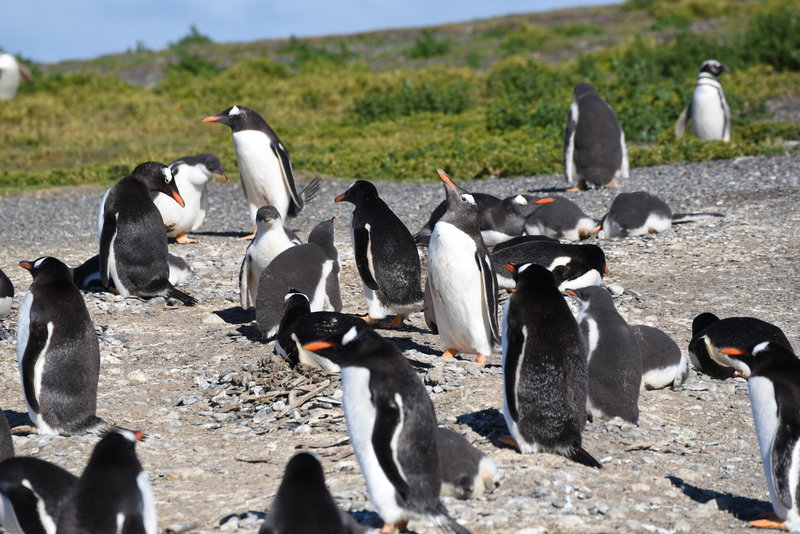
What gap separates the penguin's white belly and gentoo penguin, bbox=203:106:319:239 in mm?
4193

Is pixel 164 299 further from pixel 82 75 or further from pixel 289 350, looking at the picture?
pixel 82 75

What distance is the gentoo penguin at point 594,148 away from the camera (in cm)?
1194

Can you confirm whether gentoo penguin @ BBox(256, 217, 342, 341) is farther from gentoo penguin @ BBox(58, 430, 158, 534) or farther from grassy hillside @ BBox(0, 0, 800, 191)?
grassy hillside @ BBox(0, 0, 800, 191)

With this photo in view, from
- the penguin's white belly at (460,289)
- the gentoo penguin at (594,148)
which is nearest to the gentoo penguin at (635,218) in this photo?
the gentoo penguin at (594,148)

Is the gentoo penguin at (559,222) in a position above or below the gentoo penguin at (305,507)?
above

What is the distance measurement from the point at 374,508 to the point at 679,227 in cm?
628

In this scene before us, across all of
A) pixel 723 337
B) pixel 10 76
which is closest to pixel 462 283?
pixel 723 337

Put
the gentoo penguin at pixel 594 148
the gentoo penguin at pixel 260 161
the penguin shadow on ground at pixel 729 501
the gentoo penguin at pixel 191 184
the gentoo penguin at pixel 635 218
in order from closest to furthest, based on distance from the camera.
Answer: the penguin shadow on ground at pixel 729 501 < the gentoo penguin at pixel 635 218 < the gentoo penguin at pixel 191 184 < the gentoo penguin at pixel 260 161 < the gentoo penguin at pixel 594 148

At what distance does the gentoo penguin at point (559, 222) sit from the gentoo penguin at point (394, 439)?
551 centimetres

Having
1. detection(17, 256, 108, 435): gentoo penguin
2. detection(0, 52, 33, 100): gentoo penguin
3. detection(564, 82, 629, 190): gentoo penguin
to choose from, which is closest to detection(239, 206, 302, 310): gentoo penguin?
detection(17, 256, 108, 435): gentoo penguin

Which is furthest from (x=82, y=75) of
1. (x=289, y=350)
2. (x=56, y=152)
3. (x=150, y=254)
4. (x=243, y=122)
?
(x=289, y=350)

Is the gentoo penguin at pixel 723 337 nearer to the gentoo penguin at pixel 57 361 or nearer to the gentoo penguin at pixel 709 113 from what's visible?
the gentoo penguin at pixel 57 361

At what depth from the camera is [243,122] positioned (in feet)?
33.4

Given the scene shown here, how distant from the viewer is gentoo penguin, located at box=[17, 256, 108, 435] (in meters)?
5.03
